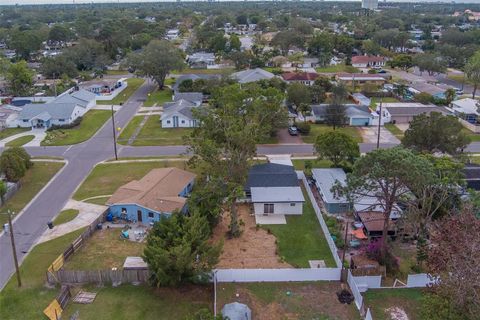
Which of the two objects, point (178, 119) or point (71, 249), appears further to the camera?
point (178, 119)

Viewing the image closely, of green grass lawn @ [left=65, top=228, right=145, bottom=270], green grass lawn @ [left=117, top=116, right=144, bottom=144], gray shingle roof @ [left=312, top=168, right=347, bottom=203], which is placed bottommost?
green grass lawn @ [left=65, top=228, right=145, bottom=270]

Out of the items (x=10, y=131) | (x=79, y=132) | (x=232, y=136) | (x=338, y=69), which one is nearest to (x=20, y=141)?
(x=10, y=131)

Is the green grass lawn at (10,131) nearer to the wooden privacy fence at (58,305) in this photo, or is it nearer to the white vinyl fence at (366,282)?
the wooden privacy fence at (58,305)

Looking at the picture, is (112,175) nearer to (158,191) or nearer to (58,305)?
(158,191)

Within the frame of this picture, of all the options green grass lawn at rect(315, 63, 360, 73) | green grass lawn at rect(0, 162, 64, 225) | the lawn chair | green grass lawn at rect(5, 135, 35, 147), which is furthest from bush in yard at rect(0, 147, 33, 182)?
green grass lawn at rect(315, 63, 360, 73)

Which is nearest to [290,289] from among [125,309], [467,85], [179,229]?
[179,229]

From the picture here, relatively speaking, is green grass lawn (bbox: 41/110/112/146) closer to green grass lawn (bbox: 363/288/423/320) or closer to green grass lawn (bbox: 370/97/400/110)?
green grass lawn (bbox: 363/288/423/320)

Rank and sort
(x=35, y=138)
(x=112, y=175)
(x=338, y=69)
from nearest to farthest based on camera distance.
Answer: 1. (x=112, y=175)
2. (x=35, y=138)
3. (x=338, y=69)
